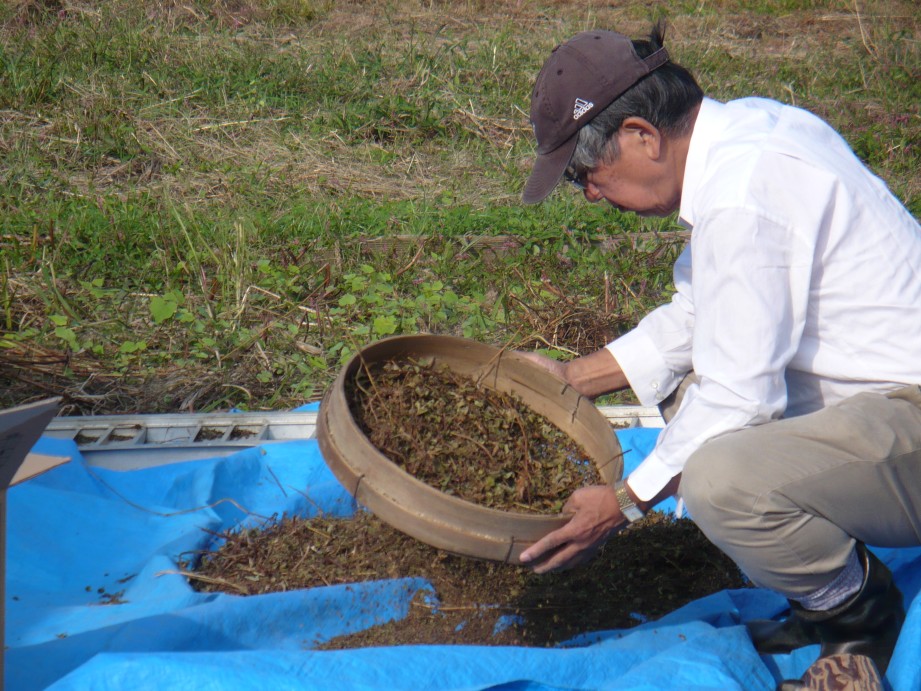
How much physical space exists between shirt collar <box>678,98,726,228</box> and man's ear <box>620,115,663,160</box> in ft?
0.23

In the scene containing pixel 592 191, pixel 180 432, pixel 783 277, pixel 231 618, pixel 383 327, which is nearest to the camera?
pixel 783 277

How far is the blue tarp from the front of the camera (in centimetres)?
194

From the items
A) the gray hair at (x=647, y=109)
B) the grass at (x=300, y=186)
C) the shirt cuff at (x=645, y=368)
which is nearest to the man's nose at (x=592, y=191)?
the gray hair at (x=647, y=109)

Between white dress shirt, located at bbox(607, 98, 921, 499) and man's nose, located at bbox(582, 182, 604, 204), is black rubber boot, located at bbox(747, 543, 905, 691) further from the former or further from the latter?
man's nose, located at bbox(582, 182, 604, 204)

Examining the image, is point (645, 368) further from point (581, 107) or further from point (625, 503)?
point (581, 107)

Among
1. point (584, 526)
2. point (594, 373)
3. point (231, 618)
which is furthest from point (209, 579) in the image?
point (594, 373)

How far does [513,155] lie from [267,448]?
133 inches

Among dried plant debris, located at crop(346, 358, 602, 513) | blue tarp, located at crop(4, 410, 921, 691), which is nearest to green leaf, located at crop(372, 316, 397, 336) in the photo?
blue tarp, located at crop(4, 410, 921, 691)

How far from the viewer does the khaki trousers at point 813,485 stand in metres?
1.86

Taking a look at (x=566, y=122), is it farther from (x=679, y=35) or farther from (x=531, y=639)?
(x=679, y=35)

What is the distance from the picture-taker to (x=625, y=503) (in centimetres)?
193

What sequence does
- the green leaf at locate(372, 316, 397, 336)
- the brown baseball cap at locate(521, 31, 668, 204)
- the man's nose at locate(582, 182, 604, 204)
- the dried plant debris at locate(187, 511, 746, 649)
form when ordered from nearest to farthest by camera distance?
the brown baseball cap at locate(521, 31, 668, 204)
the man's nose at locate(582, 182, 604, 204)
the dried plant debris at locate(187, 511, 746, 649)
the green leaf at locate(372, 316, 397, 336)

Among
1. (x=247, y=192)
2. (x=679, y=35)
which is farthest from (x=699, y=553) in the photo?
(x=679, y=35)

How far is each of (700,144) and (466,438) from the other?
0.85m
